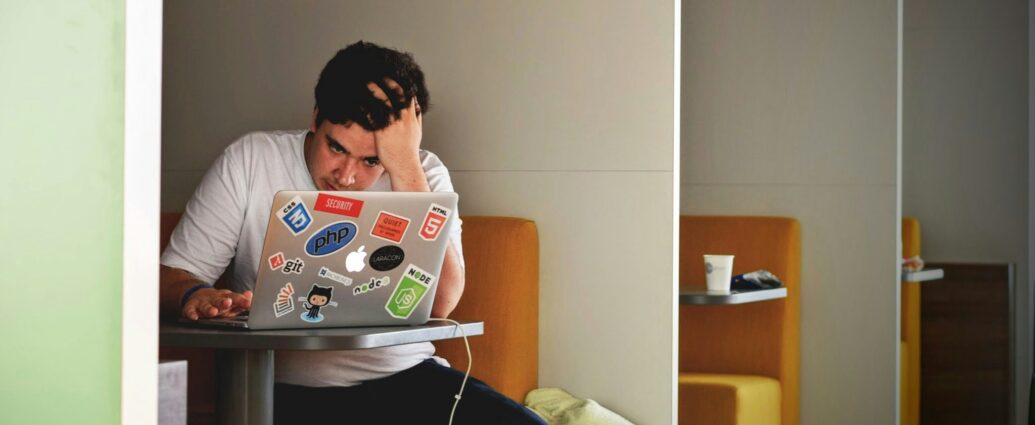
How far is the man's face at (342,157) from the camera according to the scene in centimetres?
279

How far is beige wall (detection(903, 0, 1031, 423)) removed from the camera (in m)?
5.84

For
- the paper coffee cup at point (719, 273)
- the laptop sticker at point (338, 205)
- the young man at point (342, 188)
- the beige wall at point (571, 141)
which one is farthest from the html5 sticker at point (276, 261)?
the paper coffee cup at point (719, 273)

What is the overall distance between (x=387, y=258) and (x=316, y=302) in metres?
0.15

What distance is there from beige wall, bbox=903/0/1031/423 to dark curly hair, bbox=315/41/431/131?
3.89 meters

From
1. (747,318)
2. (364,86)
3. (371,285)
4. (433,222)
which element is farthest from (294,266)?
(747,318)

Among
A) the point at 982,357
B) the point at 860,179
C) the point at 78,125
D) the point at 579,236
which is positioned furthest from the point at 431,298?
the point at 982,357

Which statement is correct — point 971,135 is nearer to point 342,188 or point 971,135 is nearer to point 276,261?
point 342,188

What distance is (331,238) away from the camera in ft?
6.84

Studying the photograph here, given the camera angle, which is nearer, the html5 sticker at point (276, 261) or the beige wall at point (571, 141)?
the html5 sticker at point (276, 261)

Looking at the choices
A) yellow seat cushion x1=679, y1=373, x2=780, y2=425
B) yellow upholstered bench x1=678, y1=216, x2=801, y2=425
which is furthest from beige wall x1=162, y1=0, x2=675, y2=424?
yellow upholstered bench x1=678, y1=216, x2=801, y2=425

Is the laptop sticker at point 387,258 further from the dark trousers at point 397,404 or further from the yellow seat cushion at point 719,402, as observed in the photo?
the yellow seat cushion at point 719,402

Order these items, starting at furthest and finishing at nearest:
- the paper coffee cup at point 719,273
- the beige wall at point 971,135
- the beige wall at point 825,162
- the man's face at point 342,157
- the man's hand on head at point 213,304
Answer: the beige wall at point 971,135
the beige wall at point 825,162
the paper coffee cup at point 719,273
the man's face at point 342,157
the man's hand on head at point 213,304

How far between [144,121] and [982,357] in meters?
5.57

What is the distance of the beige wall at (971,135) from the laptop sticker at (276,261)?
4.62 m
